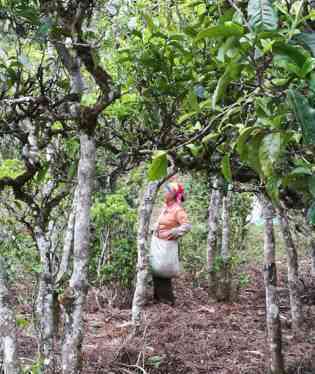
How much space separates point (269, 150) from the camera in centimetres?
129

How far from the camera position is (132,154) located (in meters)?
3.00

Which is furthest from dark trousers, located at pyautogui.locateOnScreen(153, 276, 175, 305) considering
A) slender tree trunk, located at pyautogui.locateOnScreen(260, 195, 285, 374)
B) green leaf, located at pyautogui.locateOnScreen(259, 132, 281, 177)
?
green leaf, located at pyautogui.locateOnScreen(259, 132, 281, 177)

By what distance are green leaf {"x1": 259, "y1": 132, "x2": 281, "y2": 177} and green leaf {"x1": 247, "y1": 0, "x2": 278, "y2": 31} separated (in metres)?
0.28

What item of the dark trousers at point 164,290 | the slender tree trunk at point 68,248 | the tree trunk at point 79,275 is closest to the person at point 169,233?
the dark trousers at point 164,290

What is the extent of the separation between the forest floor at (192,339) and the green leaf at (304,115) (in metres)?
3.34

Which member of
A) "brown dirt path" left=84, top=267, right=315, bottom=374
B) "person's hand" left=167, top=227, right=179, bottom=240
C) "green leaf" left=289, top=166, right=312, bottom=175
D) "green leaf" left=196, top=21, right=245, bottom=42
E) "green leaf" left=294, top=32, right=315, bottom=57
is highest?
"person's hand" left=167, top=227, right=179, bottom=240

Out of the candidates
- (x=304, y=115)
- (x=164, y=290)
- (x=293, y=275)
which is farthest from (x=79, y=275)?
(x=164, y=290)

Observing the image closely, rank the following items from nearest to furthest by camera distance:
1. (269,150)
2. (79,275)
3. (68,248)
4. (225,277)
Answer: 1. (269,150)
2. (79,275)
3. (68,248)
4. (225,277)

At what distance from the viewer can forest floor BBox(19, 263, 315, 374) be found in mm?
4535

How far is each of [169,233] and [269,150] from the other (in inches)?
219

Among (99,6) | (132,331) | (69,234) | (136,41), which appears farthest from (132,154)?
(132,331)

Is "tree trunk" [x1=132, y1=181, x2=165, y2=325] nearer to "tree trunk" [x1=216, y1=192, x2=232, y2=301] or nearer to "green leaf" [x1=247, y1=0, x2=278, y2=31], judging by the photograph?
"tree trunk" [x1=216, y1=192, x2=232, y2=301]

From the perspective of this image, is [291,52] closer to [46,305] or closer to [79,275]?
[79,275]

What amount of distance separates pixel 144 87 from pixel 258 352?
3.24m
